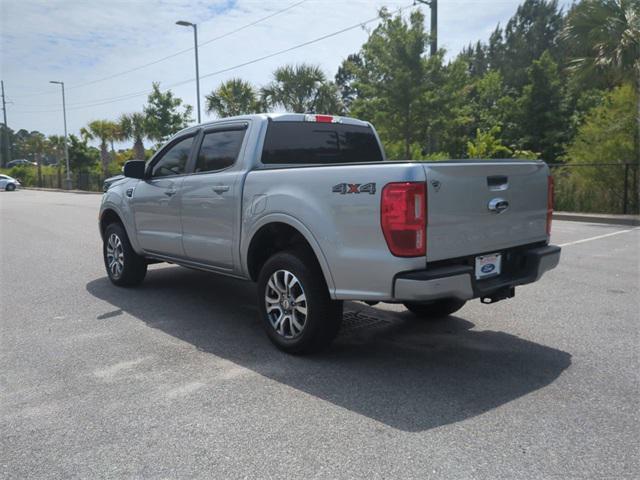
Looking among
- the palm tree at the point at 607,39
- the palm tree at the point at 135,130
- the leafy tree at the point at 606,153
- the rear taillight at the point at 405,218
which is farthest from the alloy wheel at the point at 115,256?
the palm tree at the point at 135,130

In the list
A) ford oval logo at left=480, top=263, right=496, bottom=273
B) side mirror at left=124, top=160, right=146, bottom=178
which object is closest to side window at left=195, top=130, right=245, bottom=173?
side mirror at left=124, top=160, right=146, bottom=178

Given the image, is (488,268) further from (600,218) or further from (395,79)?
(395,79)

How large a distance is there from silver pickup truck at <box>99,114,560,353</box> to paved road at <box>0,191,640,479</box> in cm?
46

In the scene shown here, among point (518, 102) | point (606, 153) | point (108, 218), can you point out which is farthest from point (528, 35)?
point (108, 218)

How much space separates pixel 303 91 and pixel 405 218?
26165 mm

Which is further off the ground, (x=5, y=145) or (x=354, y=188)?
(x=5, y=145)

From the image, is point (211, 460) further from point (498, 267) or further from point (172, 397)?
point (498, 267)

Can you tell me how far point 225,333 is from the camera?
5.12 metres

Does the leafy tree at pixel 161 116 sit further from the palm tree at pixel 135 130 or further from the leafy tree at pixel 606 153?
the leafy tree at pixel 606 153

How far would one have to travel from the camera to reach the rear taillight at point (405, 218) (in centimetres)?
358

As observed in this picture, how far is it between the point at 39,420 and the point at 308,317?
1.86 meters

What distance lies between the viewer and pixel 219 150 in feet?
17.8

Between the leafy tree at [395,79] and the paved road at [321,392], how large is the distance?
14543mm

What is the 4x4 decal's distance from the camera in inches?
145
